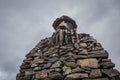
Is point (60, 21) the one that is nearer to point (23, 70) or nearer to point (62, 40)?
point (62, 40)

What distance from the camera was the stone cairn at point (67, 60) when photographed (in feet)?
25.9

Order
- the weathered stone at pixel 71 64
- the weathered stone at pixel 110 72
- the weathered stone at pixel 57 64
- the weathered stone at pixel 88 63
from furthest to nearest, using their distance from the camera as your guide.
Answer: the weathered stone at pixel 57 64 → the weathered stone at pixel 71 64 → the weathered stone at pixel 88 63 → the weathered stone at pixel 110 72

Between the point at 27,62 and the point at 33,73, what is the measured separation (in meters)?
1.31

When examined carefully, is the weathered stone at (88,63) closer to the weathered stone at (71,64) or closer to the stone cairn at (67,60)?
the stone cairn at (67,60)

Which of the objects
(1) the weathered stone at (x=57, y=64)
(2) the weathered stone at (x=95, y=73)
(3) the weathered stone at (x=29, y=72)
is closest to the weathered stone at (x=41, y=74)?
(3) the weathered stone at (x=29, y=72)

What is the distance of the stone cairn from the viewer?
25.9ft

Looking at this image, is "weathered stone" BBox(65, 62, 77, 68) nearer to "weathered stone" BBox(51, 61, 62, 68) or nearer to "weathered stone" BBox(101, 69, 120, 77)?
"weathered stone" BBox(51, 61, 62, 68)

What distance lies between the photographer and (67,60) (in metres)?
8.83

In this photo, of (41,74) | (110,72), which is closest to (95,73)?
(110,72)

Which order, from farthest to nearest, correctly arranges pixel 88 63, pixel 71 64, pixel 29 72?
pixel 29 72, pixel 71 64, pixel 88 63

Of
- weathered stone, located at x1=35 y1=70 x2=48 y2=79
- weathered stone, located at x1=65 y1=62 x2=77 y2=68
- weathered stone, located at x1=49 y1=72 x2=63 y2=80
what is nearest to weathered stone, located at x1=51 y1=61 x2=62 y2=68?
weathered stone, located at x1=65 y1=62 x2=77 y2=68

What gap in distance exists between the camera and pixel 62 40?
1072cm

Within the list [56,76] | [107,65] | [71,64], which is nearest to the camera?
[56,76]

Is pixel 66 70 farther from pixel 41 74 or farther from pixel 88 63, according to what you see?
pixel 41 74
